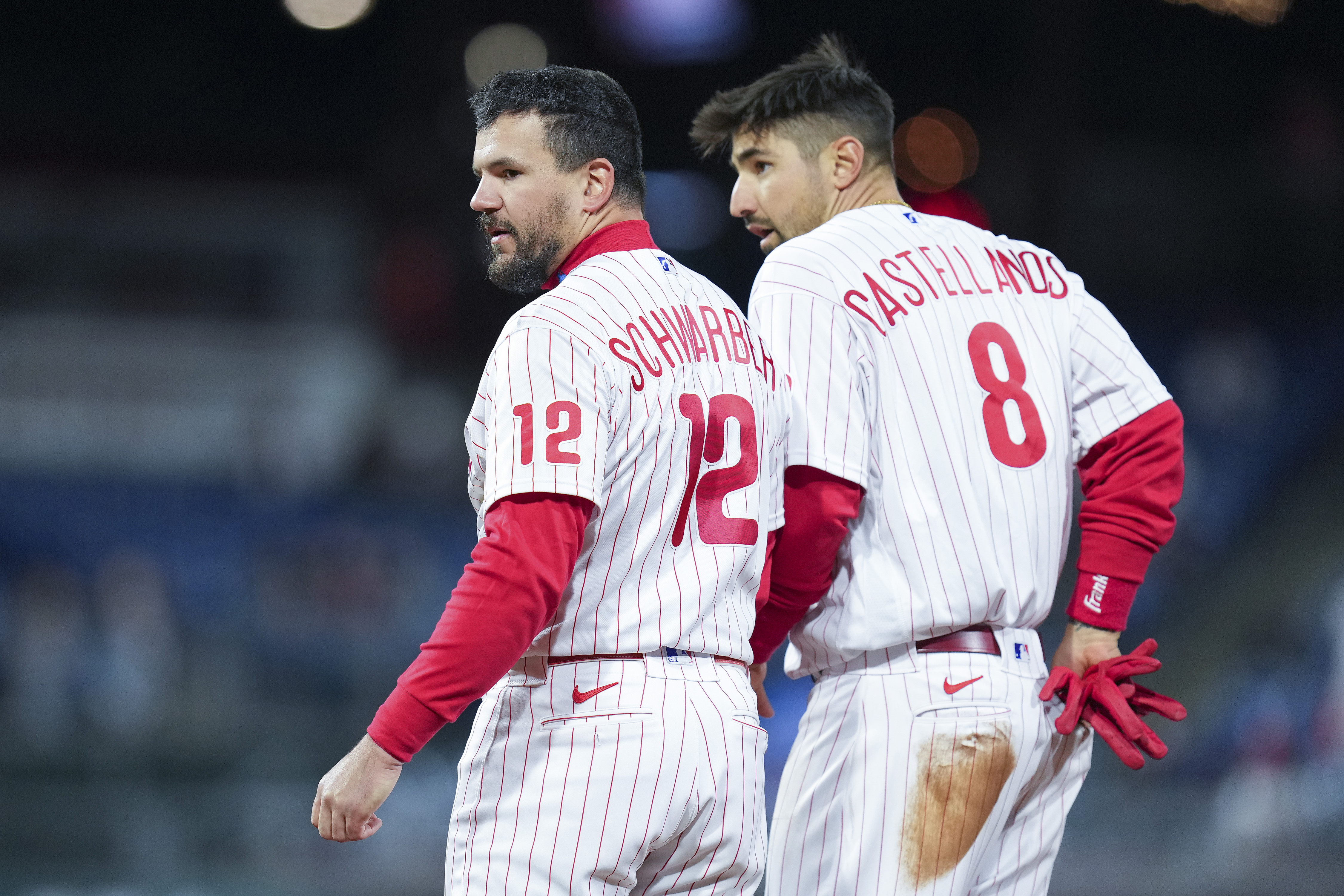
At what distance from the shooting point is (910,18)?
12789 mm

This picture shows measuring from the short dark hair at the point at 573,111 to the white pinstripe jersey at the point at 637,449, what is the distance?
6.6 inches

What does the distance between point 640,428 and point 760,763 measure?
0.55 m

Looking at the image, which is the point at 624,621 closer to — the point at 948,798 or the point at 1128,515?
the point at 948,798

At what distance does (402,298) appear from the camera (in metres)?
13.2

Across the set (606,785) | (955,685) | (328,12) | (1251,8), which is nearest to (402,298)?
(328,12)

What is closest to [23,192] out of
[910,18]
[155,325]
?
[155,325]

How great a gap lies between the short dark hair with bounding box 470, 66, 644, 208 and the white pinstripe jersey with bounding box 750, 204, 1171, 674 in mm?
387

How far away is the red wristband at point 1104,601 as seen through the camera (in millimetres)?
2465

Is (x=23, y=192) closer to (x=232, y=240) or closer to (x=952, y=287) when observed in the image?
(x=232, y=240)

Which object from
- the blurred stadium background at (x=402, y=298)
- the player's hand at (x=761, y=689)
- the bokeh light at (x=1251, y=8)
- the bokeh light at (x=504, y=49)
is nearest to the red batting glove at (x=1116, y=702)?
the player's hand at (x=761, y=689)

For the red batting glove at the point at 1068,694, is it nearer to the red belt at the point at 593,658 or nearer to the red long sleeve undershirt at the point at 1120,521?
the red long sleeve undershirt at the point at 1120,521

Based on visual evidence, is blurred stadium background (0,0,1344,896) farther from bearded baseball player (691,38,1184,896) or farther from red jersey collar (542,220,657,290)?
red jersey collar (542,220,657,290)

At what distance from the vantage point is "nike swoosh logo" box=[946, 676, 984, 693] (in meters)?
2.25

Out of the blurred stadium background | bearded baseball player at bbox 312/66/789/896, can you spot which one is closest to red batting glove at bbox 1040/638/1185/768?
bearded baseball player at bbox 312/66/789/896
